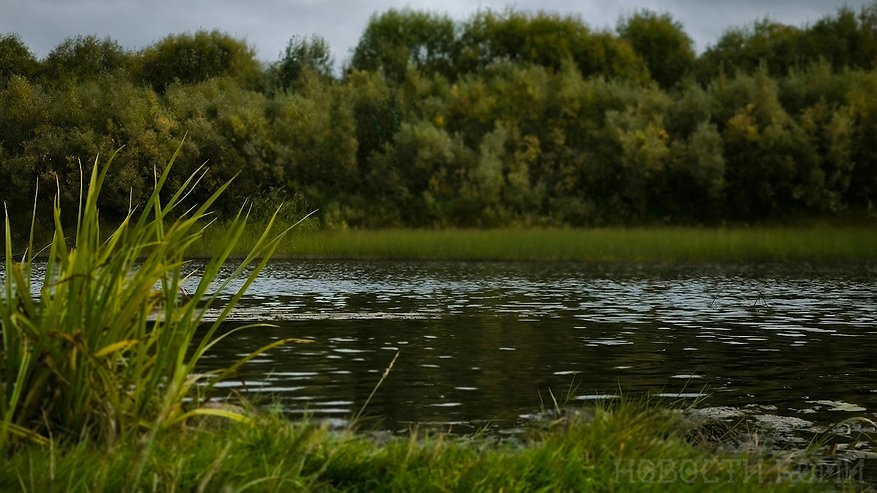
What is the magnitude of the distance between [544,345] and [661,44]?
245 ft

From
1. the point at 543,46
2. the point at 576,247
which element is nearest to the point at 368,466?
the point at 576,247

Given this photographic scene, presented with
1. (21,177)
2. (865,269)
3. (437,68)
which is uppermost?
(437,68)

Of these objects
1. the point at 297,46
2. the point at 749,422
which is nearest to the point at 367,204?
the point at 297,46

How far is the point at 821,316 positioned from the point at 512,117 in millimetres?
44627

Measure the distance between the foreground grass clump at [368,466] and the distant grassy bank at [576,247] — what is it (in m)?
37.9

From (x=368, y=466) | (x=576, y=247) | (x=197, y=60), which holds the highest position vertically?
(x=197, y=60)

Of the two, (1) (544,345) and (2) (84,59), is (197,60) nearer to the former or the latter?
(2) (84,59)

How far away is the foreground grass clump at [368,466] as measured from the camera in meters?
5.95

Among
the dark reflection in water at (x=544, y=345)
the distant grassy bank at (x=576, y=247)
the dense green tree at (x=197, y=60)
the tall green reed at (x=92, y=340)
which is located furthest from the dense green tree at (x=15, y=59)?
the tall green reed at (x=92, y=340)

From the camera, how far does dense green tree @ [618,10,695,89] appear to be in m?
87.8

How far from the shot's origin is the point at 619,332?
20172mm

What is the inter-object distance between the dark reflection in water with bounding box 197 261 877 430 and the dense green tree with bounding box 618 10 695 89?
180 feet

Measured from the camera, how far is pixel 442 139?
203 ft

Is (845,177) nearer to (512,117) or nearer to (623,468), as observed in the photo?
(512,117)
